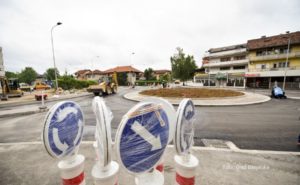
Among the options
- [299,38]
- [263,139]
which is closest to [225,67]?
[299,38]

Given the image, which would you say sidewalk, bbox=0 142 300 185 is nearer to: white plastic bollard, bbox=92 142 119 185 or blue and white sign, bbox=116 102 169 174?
white plastic bollard, bbox=92 142 119 185

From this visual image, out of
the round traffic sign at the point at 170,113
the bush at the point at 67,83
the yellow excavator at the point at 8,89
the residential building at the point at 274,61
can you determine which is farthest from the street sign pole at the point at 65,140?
the residential building at the point at 274,61

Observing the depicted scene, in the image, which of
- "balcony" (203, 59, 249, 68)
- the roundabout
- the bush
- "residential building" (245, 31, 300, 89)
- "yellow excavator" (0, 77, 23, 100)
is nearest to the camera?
the roundabout

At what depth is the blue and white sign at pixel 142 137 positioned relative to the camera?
1214 mm

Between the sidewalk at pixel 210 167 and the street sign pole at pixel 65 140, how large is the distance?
1.10 m

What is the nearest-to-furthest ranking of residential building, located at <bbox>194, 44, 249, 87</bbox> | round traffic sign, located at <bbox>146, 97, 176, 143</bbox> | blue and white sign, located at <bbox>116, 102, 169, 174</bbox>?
blue and white sign, located at <bbox>116, 102, 169, 174</bbox>
round traffic sign, located at <bbox>146, 97, 176, 143</bbox>
residential building, located at <bbox>194, 44, 249, 87</bbox>

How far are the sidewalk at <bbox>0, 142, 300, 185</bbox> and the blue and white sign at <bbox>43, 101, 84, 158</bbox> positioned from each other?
1.26 metres

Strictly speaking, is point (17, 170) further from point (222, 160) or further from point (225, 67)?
point (225, 67)

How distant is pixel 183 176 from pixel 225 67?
144 feet

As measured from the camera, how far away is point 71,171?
1625 millimetres

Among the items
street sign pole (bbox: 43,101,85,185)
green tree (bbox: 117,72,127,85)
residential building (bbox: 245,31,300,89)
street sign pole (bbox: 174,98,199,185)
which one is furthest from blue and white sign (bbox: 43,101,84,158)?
green tree (bbox: 117,72,127,85)

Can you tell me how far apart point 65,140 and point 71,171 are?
378 mm

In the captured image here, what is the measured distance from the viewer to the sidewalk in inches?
101

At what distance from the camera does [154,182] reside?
4.34 feet
